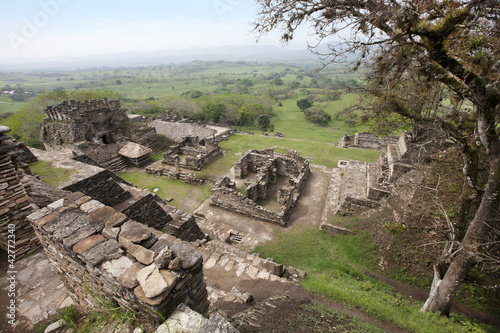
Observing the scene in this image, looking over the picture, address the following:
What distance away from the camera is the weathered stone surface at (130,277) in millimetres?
3354

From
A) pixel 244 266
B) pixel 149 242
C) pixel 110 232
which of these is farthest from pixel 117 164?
pixel 149 242

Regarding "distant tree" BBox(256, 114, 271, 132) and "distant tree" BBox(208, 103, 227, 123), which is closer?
"distant tree" BBox(256, 114, 271, 132)

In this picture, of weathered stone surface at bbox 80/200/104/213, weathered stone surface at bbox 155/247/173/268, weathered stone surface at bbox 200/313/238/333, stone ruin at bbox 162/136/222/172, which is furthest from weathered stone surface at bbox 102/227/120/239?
stone ruin at bbox 162/136/222/172

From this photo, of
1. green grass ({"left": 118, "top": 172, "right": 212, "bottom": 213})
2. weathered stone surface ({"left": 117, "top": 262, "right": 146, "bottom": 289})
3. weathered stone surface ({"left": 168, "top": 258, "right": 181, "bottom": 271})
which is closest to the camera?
weathered stone surface ({"left": 117, "top": 262, "right": 146, "bottom": 289})

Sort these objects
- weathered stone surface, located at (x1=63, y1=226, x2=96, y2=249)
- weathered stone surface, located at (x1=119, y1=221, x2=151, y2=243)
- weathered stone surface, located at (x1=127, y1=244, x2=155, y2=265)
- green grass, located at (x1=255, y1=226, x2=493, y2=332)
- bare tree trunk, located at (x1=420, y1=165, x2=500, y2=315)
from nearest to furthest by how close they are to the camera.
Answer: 1. weathered stone surface, located at (x1=127, y1=244, x2=155, y2=265)
2. weathered stone surface, located at (x1=63, y1=226, x2=96, y2=249)
3. weathered stone surface, located at (x1=119, y1=221, x2=151, y2=243)
4. bare tree trunk, located at (x1=420, y1=165, x2=500, y2=315)
5. green grass, located at (x1=255, y1=226, x2=493, y2=332)

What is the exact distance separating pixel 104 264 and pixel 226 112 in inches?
1791

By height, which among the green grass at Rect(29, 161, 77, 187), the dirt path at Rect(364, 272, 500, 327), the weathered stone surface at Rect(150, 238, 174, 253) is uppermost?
the weathered stone surface at Rect(150, 238, 174, 253)

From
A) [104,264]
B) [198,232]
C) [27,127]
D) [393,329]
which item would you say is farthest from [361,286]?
[27,127]

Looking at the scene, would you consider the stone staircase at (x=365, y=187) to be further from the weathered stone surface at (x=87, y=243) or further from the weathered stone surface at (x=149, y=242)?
the weathered stone surface at (x=87, y=243)

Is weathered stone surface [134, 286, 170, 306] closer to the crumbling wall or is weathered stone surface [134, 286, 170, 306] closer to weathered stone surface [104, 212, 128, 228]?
weathered stone surface [104, 212, 128, 228]

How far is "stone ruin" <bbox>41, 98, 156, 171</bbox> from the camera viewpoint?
59.1 feet

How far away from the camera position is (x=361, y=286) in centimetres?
764

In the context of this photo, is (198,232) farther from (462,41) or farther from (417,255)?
(462,41)

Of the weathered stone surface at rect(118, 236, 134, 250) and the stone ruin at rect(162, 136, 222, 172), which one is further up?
the weathered stone surface at rect(118, 236, 134, 250)
